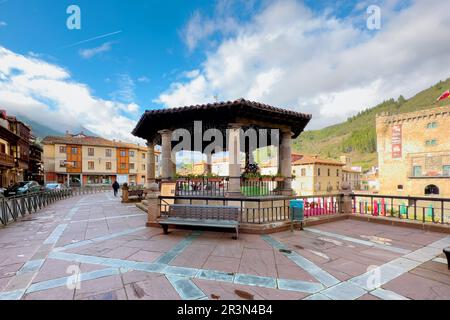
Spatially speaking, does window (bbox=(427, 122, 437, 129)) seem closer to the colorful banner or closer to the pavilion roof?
the colorful banner

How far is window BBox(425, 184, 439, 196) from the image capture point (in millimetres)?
32344

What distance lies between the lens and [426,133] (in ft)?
112

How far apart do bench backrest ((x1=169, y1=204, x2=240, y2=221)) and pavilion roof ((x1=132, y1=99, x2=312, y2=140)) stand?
3275 millimetres

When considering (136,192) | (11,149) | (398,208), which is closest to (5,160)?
(11,149)

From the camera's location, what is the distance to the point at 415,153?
35.2m

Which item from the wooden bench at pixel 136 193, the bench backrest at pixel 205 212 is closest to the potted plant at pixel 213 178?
the bench backrest at pixel 205 212

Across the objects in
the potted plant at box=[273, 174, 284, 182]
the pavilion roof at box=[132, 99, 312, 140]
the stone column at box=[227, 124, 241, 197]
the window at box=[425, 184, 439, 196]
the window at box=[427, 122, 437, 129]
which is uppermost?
the window at box=[427, 122, 437, 129]

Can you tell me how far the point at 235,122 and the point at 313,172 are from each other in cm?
3307

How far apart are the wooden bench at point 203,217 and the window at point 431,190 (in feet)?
140

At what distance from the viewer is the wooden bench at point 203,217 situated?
5209mm

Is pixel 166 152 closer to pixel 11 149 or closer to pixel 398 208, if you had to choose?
pixel 398 208

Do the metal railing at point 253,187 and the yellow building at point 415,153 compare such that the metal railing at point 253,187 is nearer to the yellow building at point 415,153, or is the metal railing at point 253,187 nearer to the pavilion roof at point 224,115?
the pavilion roof at point 224,115
